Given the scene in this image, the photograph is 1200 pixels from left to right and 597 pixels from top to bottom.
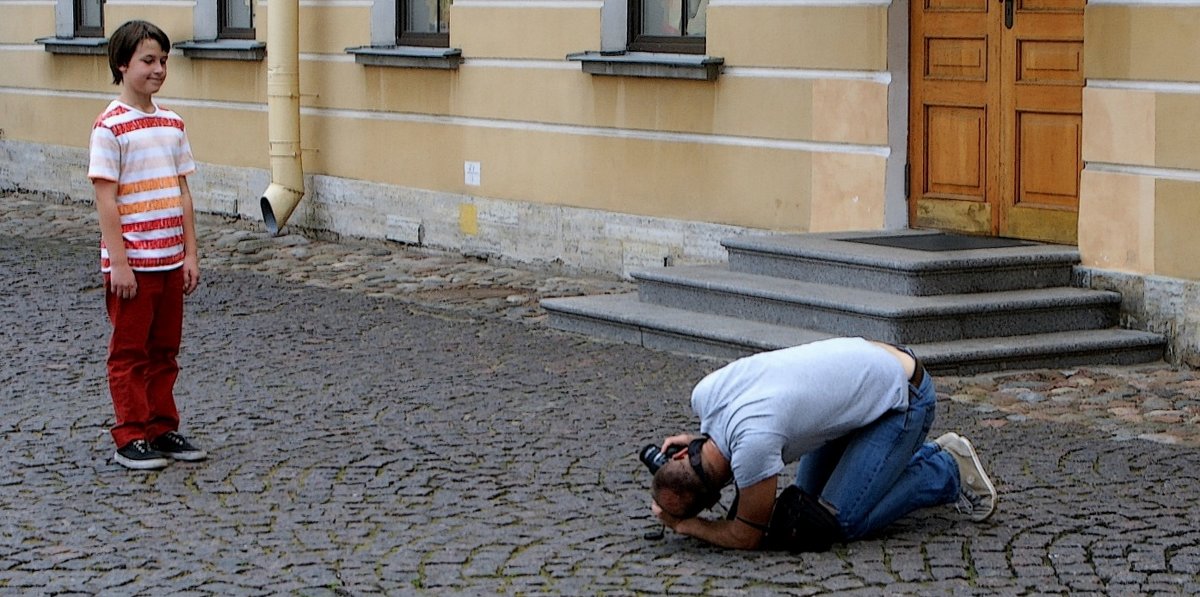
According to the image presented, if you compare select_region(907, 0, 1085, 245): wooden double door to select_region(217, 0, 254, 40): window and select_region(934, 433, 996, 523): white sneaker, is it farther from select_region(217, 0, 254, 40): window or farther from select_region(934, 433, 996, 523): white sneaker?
select_region(217, 0, 254, 40): window

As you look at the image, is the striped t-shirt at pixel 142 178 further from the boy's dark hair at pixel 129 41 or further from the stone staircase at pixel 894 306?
the stone staircase at pixel 894 306

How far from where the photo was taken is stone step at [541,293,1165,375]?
901 centimetres

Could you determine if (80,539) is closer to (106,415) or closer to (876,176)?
(106,415)

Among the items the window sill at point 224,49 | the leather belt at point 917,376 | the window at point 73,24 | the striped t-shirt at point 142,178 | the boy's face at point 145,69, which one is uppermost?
the window at point 73,24

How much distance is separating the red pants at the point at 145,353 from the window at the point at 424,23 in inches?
275

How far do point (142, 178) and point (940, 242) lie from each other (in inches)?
185

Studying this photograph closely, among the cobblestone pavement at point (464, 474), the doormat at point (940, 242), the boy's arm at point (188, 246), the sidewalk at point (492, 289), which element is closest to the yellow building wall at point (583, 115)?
the doormat at point (940, 242)

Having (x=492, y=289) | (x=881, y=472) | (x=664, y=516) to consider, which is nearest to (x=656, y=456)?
(x=664, y=516)

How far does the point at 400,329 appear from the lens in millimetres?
10406

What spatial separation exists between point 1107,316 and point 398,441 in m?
3.86

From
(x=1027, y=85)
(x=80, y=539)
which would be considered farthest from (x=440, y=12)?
(x=80, y=539)

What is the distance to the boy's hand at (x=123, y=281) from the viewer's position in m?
6.93

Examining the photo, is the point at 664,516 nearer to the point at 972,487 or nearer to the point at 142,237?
the point at 972,487

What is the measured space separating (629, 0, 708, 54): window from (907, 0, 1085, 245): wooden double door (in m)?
1.72
